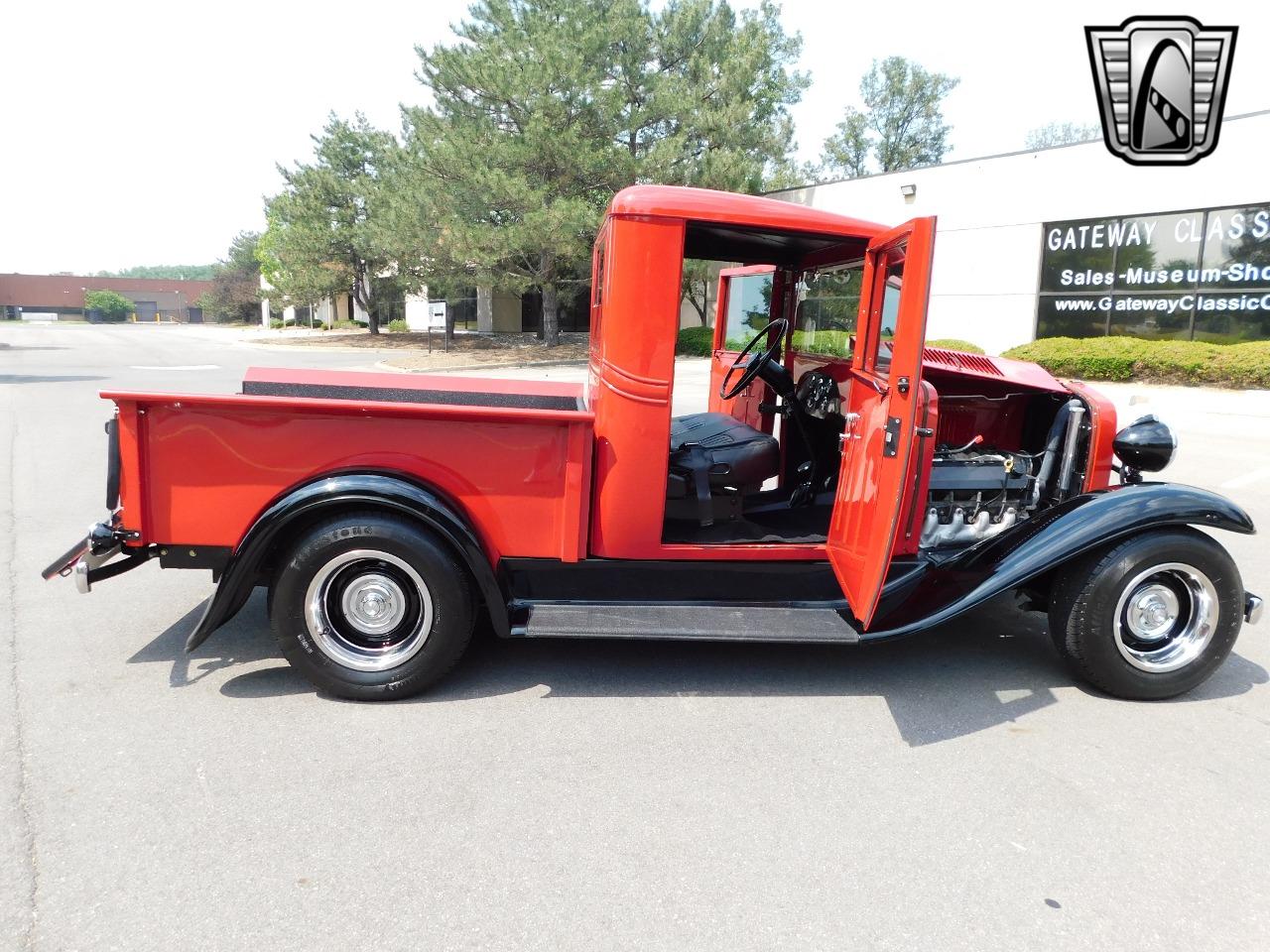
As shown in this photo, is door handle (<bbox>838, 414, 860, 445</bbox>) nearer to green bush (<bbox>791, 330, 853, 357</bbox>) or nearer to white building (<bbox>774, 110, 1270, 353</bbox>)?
green bush (<bbox>791, 330, 853, 357</bbox>)

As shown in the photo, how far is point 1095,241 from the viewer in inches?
725

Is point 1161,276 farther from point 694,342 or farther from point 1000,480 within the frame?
point 1000,480

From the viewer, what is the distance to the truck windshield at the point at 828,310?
405cm

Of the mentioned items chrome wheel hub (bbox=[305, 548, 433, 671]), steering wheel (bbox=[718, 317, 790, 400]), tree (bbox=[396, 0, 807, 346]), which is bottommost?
chrome wheel hub (bbox=[305, 548, 433, 671])

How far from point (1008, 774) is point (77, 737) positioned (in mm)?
3378

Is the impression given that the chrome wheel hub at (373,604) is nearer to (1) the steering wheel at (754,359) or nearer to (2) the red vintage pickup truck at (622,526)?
(2) the red vintage pickup truck at (622,526)

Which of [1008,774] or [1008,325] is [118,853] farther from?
[1008,325]

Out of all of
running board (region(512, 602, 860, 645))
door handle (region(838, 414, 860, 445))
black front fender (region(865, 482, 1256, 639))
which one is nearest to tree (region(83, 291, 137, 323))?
running board (region(512, 602, 860, 645))

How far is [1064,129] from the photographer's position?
5341cm

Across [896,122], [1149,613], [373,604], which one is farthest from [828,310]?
[896,122]

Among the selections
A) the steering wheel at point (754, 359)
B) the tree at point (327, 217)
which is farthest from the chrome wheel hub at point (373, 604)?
the tree at point (327, 217)

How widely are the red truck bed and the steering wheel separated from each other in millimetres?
1276

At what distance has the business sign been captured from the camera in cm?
1644

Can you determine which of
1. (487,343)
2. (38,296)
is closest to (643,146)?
(487,343)
